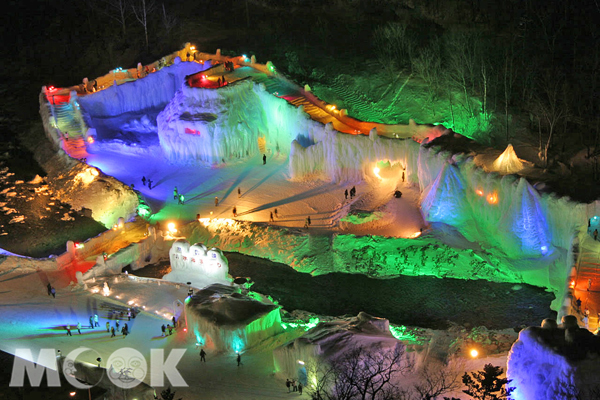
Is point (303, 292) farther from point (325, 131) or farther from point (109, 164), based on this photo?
point (109, 164)

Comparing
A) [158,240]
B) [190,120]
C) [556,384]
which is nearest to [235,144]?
[190,120]

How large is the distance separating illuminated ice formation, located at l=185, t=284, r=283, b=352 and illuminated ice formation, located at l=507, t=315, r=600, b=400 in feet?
55.1

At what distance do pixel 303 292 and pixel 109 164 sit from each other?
27.4 m

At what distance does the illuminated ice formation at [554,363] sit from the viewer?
118 feet

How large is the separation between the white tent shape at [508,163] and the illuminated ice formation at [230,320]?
21417 millimetres

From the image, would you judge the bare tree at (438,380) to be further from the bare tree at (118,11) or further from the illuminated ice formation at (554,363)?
the bare tree at (118,11)

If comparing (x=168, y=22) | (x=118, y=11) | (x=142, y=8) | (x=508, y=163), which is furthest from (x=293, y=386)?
Result: (x=118, y=11)

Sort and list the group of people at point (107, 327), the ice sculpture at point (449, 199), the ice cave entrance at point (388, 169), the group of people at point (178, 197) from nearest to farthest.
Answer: the group of people at point (107, 327), the ice sculpture at point (449, 199), the ice cave entrance at point (388, 169), the group of people at point (178, 197)

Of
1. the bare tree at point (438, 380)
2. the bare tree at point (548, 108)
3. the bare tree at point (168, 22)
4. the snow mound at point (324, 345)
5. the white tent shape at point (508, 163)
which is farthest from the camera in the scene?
the bare tree at point (168, 22)

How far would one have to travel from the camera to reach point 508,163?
198 feet

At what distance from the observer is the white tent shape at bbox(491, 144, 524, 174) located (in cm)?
6034

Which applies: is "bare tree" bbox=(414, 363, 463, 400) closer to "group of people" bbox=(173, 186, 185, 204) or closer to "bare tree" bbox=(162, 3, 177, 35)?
"group of people" bbox=(173, 186, 185, 204)

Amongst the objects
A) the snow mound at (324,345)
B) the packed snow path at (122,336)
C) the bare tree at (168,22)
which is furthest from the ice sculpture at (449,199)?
the bare tree at (168,22)

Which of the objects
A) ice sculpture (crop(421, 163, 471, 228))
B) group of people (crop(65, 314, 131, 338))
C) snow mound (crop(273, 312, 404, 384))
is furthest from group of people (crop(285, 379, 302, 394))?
Result: ice sculpture (crop(421, 163, 471, 228))
